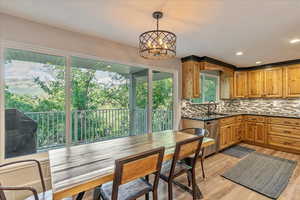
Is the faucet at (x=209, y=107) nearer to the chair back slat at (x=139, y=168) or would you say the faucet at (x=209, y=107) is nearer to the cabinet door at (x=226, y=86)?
the cabinet door at (x=226, y=86)

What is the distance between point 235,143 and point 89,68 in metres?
4.30

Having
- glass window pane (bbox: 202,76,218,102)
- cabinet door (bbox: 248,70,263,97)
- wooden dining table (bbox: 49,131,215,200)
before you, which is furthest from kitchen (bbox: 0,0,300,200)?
glass window pane (bbox: 202,76,218,102)

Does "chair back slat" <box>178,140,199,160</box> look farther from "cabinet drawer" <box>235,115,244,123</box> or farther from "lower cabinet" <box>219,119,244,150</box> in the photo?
"cabinet drawer" <box>235,115,244,123</box>

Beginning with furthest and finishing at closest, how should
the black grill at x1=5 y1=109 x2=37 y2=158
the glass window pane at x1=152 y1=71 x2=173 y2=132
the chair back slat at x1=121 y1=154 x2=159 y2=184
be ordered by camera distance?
1. the glass window pane at x1=152 y1=71 x2=173 y2=132
2. the black grill at x1=5 y1=109 x2=37 y2=158
3. the chair back slat at x1=121 y1=154 x2=159 y2=184

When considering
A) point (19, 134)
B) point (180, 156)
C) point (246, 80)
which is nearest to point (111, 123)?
point (19, 134)

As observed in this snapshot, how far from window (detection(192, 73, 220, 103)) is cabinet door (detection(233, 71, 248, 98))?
55cm

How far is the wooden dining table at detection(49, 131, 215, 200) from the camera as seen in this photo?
1050mm

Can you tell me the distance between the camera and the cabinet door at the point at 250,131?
4230 mm

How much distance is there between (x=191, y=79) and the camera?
3.53m

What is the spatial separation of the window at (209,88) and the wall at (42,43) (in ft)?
8.32

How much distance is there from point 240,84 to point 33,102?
5332 millimetres

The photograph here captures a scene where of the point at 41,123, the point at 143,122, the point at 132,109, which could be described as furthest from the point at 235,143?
the point at 41,123

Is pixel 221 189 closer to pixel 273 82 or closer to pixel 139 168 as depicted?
pixel 139 168

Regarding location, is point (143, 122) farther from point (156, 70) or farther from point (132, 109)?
point (156, 70)
